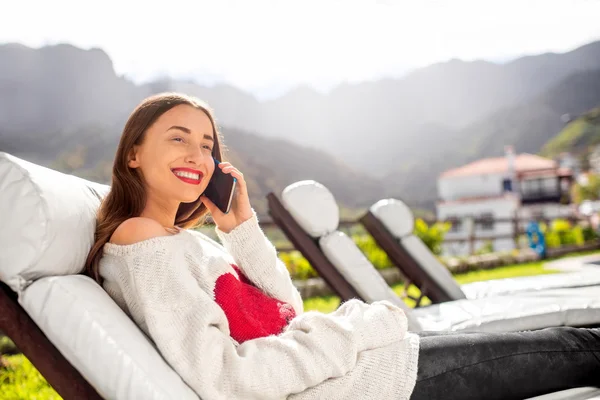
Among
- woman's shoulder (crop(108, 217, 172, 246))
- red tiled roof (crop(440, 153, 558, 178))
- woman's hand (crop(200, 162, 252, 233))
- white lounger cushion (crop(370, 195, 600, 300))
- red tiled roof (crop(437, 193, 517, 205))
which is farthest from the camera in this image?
red tiled roof (crop(440, 153, 558, 178))

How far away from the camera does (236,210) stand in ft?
5.04

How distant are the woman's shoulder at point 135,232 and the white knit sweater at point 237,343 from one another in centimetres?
2

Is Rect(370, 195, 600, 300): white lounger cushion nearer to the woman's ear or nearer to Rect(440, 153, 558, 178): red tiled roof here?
the woman's ear

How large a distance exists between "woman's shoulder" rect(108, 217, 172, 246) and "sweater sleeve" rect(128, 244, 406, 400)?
6 centimetres

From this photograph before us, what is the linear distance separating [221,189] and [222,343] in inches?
21.8

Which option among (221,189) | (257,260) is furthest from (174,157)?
(257,260)

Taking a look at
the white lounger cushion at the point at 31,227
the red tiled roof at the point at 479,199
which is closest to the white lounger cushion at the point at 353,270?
the white lounger cushion at the point at 31,227

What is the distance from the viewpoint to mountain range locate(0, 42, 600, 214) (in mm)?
42875

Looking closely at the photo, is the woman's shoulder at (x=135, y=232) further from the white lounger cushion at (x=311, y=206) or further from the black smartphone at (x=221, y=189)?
the white lounger cushion at (x=311, y=206)

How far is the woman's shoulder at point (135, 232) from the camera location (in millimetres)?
1170

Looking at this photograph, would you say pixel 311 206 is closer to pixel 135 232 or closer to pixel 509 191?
pixel 135 232

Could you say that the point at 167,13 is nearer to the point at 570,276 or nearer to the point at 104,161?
the point at 104,161

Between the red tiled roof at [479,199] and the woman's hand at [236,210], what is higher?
the woman's hand at [236,210]

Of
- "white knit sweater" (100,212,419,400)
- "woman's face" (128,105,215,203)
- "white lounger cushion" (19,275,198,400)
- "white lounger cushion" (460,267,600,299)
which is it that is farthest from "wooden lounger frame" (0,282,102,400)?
"white lounger cushion" (460,267,600,299)
